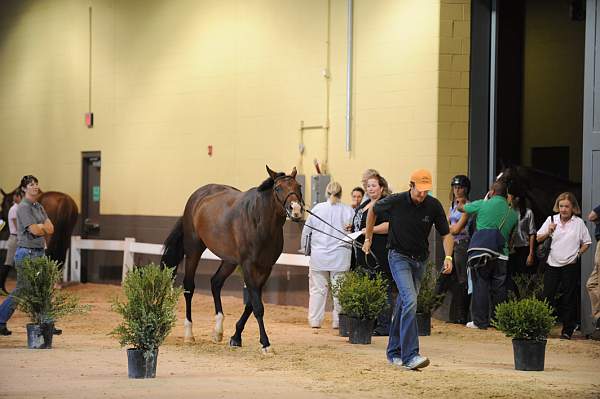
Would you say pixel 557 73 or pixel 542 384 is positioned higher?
pixel 557 73

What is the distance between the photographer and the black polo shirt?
9555 millimetres

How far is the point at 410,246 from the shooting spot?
953 centimetres

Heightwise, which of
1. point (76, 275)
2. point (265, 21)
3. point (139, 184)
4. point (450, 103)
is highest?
point (265, 21)

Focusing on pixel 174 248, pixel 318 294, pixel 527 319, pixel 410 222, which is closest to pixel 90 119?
pixel 174 248

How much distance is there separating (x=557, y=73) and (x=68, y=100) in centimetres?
912

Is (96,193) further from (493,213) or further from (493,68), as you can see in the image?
(493,213)

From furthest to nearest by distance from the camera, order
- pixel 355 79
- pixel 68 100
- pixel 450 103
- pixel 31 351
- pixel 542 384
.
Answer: pixel 68 100 → pixel 355 79 → pixel 450 103 → pixel 31 351 → pixel 542 384

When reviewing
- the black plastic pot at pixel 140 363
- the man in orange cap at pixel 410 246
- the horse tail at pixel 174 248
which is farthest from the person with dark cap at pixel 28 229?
the man in orange cap at pixel 410 246

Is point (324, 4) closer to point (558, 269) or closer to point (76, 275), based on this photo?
point (558, 269)

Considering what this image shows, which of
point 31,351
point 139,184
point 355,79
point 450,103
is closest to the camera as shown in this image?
point 31,351

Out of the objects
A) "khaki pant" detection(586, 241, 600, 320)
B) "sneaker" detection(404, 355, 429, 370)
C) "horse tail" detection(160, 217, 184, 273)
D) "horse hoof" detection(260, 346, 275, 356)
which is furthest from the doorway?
"sneaker" detection(404, 355, 429, 370)

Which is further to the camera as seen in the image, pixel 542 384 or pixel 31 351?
pixel 31 351

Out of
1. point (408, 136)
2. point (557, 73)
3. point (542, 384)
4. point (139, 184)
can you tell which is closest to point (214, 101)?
point (139, 184)

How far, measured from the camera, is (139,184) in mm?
19047
